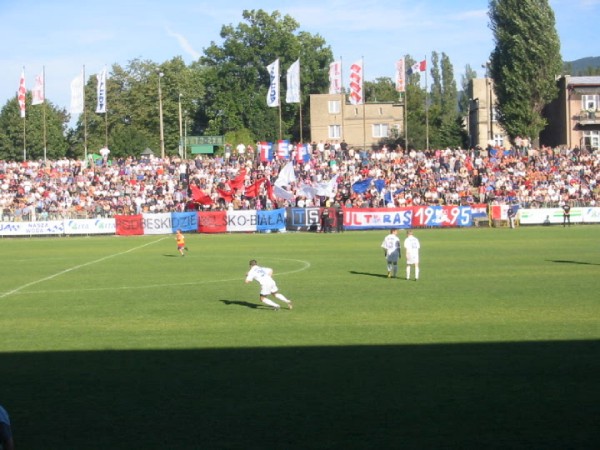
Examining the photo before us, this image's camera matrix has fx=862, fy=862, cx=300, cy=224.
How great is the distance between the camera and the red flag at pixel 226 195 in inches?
2341

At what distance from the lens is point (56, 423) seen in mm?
11203

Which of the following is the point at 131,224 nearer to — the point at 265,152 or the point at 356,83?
the point at 265,152

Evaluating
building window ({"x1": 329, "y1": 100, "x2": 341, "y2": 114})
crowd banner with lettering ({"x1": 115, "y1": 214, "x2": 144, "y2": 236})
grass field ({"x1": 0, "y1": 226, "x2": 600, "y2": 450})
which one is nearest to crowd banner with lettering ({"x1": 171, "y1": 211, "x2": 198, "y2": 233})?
crowd banner with lettering ({"x1": 115, "y1": 214, "x2": 144, "y2": 236})

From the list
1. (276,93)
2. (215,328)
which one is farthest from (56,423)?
(276,93)

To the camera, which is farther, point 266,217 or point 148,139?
point 148,139

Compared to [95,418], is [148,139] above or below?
above

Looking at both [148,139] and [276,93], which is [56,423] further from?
[148,139]

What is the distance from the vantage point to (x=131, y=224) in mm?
55938

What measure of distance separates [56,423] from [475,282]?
16822 millimetres

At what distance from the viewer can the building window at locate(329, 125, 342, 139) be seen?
325 ft

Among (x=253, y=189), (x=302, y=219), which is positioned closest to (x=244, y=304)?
(x=302, y=219)

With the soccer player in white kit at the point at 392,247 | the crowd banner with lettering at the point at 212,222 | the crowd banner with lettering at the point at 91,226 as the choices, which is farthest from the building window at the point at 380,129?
the soccer player in white kit at the point at 392,247

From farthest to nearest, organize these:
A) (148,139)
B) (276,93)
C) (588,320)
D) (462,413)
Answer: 1. (148,139)
2. (276,93)
3. (588,320)
4. (462,413)

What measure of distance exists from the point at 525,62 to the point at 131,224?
41.3 m
